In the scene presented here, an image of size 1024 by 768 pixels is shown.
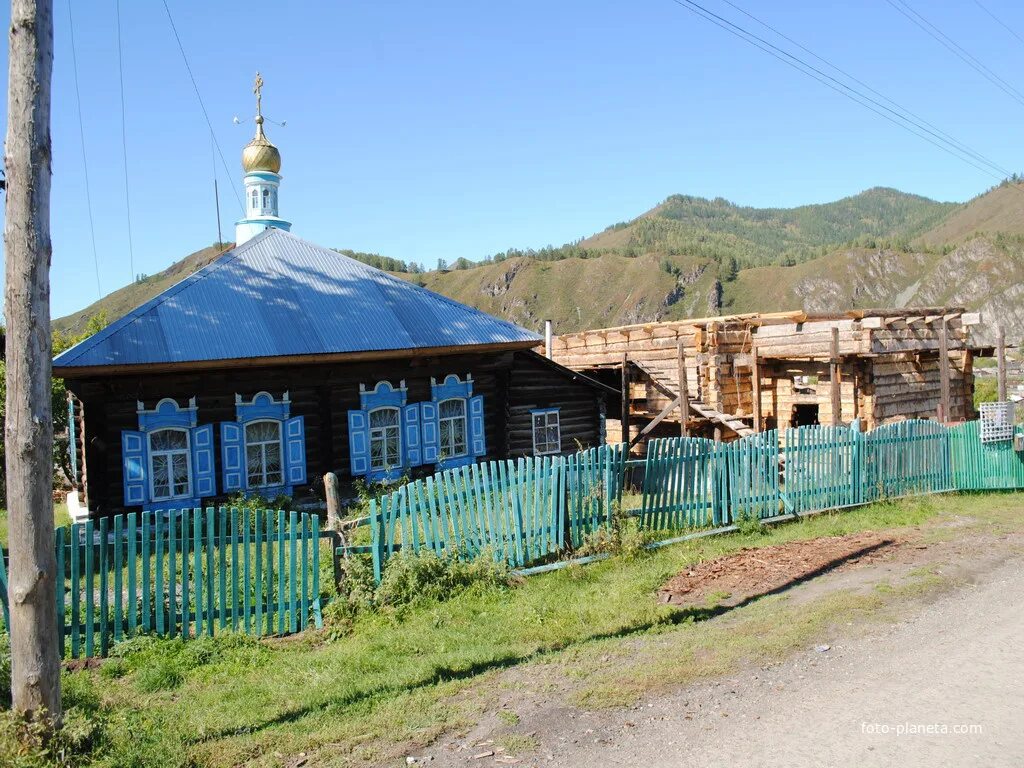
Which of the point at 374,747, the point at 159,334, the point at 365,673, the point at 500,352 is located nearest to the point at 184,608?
the point at 365,673

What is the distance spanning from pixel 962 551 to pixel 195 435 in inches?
497

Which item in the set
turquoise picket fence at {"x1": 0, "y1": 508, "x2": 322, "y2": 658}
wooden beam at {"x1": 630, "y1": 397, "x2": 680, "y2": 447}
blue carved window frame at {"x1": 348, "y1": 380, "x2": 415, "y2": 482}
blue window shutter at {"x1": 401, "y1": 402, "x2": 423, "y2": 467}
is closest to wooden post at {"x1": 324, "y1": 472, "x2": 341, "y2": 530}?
turquoise picket fence at {"x1": 0, "y1": 508, "x2": 322, "y2": 658}

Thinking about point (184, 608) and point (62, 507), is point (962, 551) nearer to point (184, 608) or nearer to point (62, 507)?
point (184, 608)

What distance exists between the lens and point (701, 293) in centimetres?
14488

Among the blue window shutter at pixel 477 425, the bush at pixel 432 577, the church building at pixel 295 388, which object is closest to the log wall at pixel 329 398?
the church building at pixel 295 388

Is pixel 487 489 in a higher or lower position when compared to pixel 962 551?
higher

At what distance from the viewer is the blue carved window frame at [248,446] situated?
14727 mm

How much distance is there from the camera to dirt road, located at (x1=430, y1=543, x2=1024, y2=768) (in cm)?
500

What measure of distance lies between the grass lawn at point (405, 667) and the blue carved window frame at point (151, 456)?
7.26m

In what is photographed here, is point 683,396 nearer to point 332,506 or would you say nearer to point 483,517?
point 483,517

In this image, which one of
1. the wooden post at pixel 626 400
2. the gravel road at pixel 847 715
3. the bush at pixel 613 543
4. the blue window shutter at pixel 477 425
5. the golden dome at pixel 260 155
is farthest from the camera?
the golden dome at pixel 260 155

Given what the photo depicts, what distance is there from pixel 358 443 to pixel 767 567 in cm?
906

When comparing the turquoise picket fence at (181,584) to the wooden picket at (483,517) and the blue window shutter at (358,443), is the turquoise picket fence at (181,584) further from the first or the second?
the blue window shutter at (358,443)

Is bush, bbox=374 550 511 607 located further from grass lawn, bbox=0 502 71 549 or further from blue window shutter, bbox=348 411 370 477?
grass lawn, bbox=0 502 71 549
